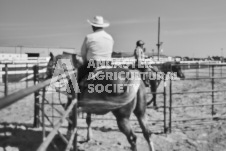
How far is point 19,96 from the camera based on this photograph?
1.23 metres

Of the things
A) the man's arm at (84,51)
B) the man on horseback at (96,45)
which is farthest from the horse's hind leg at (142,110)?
the man's arm at (84,51)

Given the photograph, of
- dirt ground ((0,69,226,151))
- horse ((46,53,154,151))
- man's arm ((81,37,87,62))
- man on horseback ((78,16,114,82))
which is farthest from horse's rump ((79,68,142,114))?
dirt ground ((0,69,226,151))

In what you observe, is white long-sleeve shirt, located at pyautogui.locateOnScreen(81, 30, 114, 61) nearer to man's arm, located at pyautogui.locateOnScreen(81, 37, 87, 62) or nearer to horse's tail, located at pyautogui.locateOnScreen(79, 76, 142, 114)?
man's arm, located at pyautogui.locateOnScreen(81, 37, 87, 62)

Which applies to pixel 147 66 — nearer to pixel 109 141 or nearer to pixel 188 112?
pixel 188 112

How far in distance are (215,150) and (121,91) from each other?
6.76 feet

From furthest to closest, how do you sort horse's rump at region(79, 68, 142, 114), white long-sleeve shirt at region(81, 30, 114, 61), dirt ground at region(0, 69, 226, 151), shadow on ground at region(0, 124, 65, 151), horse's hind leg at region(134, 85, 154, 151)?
dirt ground at region(0, 69, 226, 151) < shadow on ground at region(0, 124, 65, 151) < horse's hind leg at region(134, 85, 154, 151) < white long-sleeve shirt at region(81, 30, 114, 61) < horse's rump at region(79, 68, 142, 114)

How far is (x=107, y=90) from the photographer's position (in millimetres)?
3826

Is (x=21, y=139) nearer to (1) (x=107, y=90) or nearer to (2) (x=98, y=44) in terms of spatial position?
(1) (x=107, y=90)

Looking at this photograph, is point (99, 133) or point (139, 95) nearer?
point (139, 95)

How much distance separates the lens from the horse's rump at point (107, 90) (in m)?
3.80

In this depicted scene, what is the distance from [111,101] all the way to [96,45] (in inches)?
34.5

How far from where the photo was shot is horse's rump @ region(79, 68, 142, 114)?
3.80 meters

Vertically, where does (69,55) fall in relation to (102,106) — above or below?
above

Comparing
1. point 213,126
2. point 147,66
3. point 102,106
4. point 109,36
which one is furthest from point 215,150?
point 147,66
